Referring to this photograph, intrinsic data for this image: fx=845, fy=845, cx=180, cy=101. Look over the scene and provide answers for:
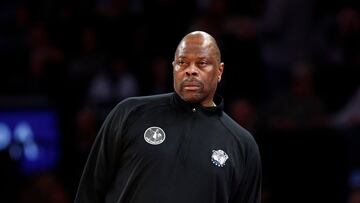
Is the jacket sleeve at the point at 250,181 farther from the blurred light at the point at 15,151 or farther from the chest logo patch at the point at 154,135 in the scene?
the blurred light at the point at 15,151

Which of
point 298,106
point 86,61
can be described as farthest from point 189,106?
point 86,61

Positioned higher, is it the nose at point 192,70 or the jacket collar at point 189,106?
the nose at point 192,70

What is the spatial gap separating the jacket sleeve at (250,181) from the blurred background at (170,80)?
3.16 metres

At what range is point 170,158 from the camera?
12.5 ft

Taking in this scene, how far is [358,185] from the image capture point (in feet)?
24.2

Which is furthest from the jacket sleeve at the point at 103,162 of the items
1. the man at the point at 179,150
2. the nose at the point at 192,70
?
the nose at the point at 192,70

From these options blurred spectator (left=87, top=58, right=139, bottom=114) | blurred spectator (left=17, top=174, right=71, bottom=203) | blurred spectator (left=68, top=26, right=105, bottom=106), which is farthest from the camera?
blurred spectator (left=68, top=26, right=105, bottom=106)

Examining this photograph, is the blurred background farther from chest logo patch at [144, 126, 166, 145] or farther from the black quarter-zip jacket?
chest logo patch at [144, 126, 166, 145]

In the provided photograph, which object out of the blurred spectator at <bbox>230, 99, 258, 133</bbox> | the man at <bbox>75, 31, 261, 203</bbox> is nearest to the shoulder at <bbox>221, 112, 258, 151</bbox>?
the man at <bbox>75, 31, 261, 203</bbox>

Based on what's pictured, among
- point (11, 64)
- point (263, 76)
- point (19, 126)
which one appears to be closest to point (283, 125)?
point (263, 76)

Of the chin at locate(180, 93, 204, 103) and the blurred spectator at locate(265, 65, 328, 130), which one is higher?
the chin at locate(180, 93, 204, 103)

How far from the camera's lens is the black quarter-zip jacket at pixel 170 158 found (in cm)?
378

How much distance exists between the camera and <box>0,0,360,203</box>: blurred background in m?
7.29

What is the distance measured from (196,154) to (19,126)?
481 cm
